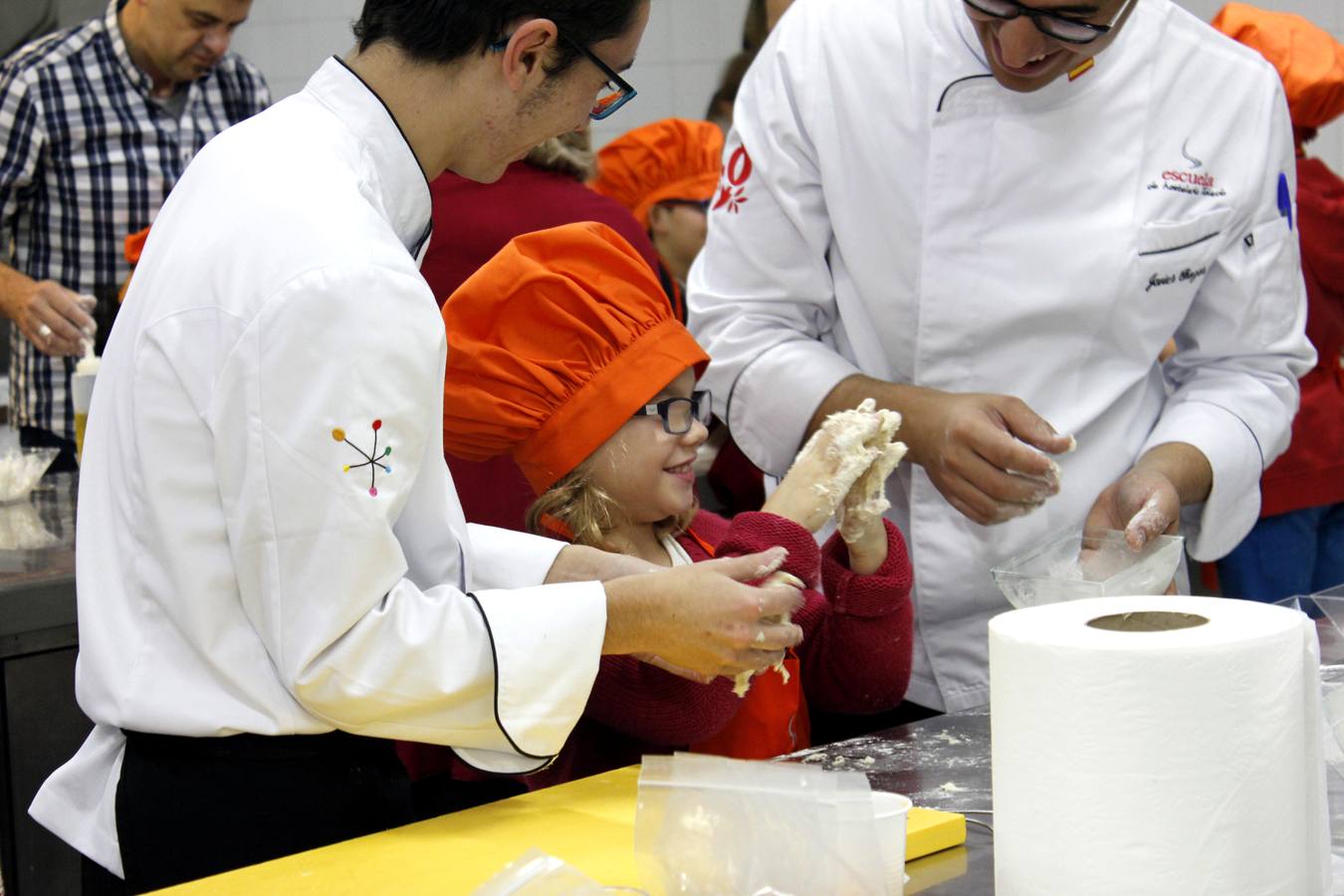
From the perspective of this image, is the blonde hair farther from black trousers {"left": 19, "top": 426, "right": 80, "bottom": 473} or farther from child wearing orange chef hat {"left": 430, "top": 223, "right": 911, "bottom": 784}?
black trousers {"left": 19, "top": 426, "right": 80, "bottom": 473}

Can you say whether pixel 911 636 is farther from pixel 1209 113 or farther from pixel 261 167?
pixel 261 167

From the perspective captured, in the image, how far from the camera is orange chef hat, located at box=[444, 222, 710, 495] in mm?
1827

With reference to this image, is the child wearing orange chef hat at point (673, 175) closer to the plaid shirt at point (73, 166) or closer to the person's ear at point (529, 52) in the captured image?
the plaid shirt at point (73, 166)

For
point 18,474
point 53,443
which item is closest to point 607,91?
point 18,474

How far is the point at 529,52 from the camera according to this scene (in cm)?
142

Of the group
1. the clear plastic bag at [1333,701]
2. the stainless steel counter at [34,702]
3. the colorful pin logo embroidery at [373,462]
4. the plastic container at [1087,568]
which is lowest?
the stainless steel counter at [34,702]

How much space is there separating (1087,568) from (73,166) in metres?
2.68

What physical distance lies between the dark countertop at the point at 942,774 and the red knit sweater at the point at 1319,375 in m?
1.93

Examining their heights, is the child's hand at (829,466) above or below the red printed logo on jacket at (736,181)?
below

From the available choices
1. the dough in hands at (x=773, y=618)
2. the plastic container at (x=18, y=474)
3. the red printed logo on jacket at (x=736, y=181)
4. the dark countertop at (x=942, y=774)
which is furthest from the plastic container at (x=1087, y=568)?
the plastic container at (x=18, y=474)

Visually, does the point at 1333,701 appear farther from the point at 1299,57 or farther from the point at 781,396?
the point at 1299,57

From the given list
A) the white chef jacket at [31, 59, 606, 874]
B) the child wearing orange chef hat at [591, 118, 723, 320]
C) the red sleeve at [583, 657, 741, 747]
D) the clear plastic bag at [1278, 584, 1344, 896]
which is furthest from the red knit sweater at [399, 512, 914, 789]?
the child wearing orange chef hat at [591, 118, 723, 320]

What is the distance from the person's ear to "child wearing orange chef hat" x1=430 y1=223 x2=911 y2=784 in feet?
1.37

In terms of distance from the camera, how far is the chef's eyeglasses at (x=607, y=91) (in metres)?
1.45
